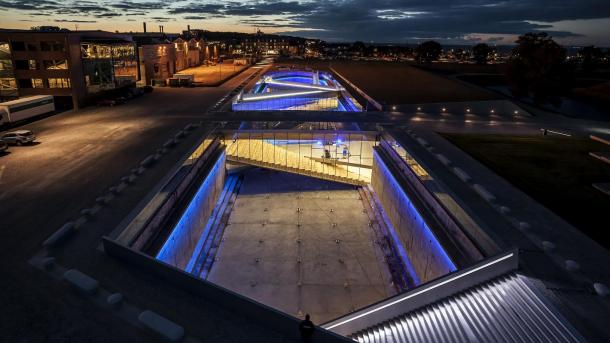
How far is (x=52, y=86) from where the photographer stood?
157 feet

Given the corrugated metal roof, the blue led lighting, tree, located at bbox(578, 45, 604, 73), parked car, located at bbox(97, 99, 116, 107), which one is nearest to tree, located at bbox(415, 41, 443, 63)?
tree, located at bbox(578, 45, 604, 73)

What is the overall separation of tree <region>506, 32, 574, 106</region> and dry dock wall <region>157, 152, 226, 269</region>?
197 feet

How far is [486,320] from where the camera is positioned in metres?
13.0

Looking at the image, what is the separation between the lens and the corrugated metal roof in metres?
12.0

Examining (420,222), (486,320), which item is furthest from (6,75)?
(486,320)

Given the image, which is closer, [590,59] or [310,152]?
[310,152]

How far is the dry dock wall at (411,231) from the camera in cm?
1956

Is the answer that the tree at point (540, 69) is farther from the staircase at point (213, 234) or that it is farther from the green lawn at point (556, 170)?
the staircase at point (213, 234)

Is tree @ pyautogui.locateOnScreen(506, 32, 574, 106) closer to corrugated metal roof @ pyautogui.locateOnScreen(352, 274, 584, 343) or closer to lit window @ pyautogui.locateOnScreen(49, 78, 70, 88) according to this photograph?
corrugated metal roof @ pyautogui.locateOnScreen(352, 274, 584, 343)

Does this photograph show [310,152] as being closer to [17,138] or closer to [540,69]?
[17,138]

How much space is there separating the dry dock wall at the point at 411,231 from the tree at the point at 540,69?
5111 cm

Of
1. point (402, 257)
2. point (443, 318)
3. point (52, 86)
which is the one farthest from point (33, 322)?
point (52, 86)

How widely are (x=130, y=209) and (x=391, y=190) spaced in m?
17.5

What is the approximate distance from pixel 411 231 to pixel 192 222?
13.4m
